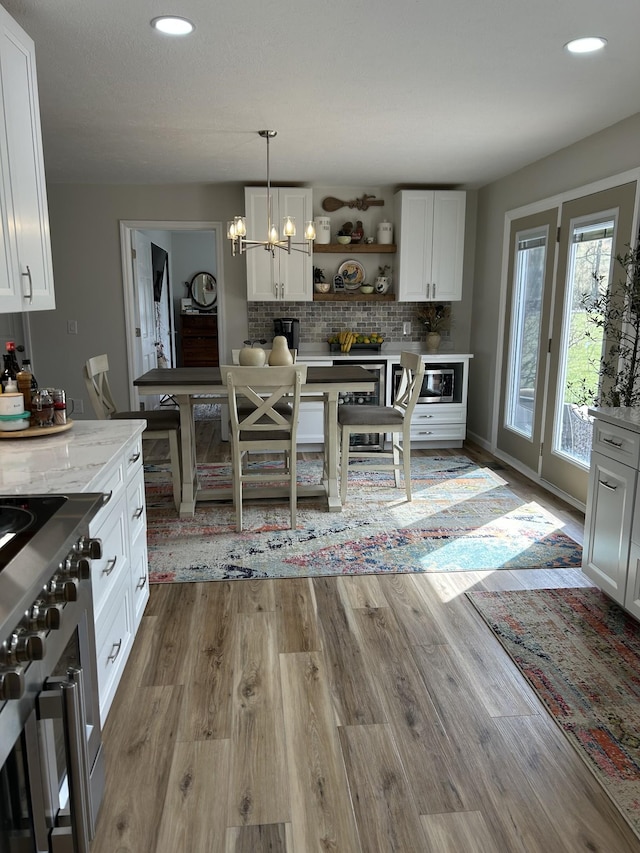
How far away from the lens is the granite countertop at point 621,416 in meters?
2.56

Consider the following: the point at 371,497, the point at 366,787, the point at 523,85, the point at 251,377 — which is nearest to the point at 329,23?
the point at 523,85

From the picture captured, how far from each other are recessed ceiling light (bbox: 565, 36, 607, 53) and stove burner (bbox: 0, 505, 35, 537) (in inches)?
105

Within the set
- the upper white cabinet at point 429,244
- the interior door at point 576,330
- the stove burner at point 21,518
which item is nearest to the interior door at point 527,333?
the interior door at point 576,330

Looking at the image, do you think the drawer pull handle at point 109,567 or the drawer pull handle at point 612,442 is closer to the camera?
the drawer pull handle at point 109,567

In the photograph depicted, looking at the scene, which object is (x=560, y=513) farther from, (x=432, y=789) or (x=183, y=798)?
(x=183, y=798)

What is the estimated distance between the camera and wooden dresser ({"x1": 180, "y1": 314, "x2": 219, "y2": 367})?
9.59m

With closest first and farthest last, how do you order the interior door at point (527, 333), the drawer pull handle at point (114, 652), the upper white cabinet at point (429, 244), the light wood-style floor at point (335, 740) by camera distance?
the light wood-style floor at point (335, 740)
the drawer pull handle at point (114, 652)
the interior door at point (527, 333)
the upper white cabinet at point (429, 244)

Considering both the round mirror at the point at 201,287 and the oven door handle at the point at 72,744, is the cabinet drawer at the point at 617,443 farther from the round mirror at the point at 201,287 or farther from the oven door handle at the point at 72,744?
the round mirror at the point at 201,287

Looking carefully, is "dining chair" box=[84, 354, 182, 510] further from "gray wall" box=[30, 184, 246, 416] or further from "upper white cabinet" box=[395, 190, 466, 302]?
"upper white cabinet" box=[395, 190, 466, 302]

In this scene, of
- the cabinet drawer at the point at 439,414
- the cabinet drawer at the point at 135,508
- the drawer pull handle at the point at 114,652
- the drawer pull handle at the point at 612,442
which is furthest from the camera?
the cabinet drawer at the point at 439,414

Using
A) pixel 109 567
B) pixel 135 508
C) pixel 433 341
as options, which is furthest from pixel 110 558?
pixel 433 341

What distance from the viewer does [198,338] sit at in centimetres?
964

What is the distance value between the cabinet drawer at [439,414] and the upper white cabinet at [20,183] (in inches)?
152

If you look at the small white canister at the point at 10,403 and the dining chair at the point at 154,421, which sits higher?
the small white canister at the point at 10,403
